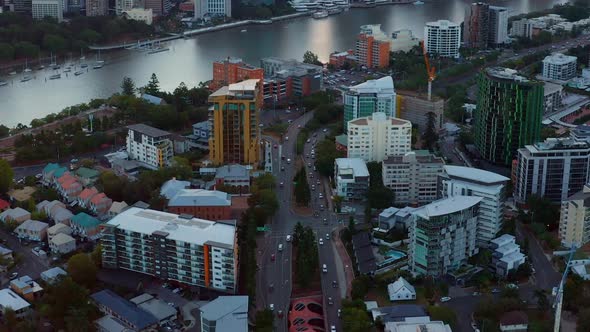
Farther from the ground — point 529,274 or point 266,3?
point 266,3

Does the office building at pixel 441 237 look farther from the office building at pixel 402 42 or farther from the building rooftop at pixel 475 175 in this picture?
the office building at pixel 402 42

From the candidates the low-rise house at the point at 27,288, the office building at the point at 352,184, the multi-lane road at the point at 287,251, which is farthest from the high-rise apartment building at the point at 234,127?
the low-rise house at the point at 27,288

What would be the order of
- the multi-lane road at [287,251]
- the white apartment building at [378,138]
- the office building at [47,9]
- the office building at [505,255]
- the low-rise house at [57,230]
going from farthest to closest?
the office building at [47,9] < the white apartment building at [378,138] < the low-rise house at [57,230] < the office building at [505,255] < the multi-lane road at [287,251]

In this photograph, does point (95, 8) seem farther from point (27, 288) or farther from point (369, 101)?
point (27, 288)

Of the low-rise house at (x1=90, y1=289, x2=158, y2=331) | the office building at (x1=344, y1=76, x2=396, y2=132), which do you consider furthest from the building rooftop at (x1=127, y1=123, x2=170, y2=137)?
the low-rise house at (x1=90, y1=289, x2=158, y2=331)

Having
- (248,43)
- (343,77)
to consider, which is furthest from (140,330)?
(248,43)

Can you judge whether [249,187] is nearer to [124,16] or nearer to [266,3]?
[124,16]
